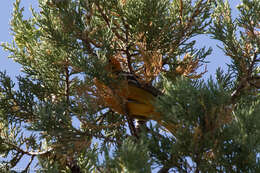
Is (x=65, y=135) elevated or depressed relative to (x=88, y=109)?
depressed

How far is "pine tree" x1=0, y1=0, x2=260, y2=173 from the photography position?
2025mm

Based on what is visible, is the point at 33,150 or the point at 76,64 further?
the point at 33,150

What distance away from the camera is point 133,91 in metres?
3.17

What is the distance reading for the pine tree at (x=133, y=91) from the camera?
6.64 ft

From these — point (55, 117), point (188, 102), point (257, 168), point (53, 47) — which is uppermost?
point (53, 47)

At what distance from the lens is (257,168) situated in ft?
6.36

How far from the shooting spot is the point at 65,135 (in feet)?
8.21

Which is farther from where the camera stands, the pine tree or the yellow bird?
the yellow bird

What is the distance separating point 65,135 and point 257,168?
1275 millimetres

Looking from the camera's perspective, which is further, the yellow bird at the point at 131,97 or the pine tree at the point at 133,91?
the yellow bird at the point at 131,97

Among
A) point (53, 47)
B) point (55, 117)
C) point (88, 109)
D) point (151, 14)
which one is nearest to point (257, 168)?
point (88, 109)

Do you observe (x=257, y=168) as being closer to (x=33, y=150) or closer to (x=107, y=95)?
(x=107, y=95)

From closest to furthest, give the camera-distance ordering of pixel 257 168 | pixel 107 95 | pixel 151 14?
pixel 257 168
pixel 107 95
pixel 151 14

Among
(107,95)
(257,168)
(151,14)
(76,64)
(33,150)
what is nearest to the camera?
(257,168)
